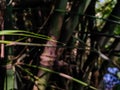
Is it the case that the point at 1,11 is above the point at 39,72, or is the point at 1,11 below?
above

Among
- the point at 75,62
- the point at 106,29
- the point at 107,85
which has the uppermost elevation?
the point at 106,29

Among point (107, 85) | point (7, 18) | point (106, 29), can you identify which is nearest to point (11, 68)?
point (7, 18)

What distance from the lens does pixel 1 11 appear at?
2.84 ft

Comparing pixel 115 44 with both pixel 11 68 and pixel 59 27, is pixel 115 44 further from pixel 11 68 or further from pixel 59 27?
pixel 11 68

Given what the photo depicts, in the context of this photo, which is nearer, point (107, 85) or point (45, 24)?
point (45, 24)

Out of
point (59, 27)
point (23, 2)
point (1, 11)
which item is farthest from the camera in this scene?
point (23, 2)

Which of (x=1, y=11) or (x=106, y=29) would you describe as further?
(x=106, y=29)

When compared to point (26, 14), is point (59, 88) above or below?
below

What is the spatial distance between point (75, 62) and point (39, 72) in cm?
19

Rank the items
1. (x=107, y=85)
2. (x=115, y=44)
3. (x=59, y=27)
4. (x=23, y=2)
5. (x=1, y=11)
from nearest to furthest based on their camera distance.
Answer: (x=1, y=11) → (x=59, y=27) → (x=23, y=2) → (x=115, y=44) → (x=107, y=85)

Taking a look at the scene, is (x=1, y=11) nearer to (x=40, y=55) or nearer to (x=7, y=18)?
(x=7, y=18)

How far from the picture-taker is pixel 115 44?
Result: 3.97ft

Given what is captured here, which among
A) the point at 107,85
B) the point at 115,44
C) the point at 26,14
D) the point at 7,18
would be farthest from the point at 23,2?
the point at 107,85

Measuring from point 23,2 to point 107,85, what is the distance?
22.0 inches
